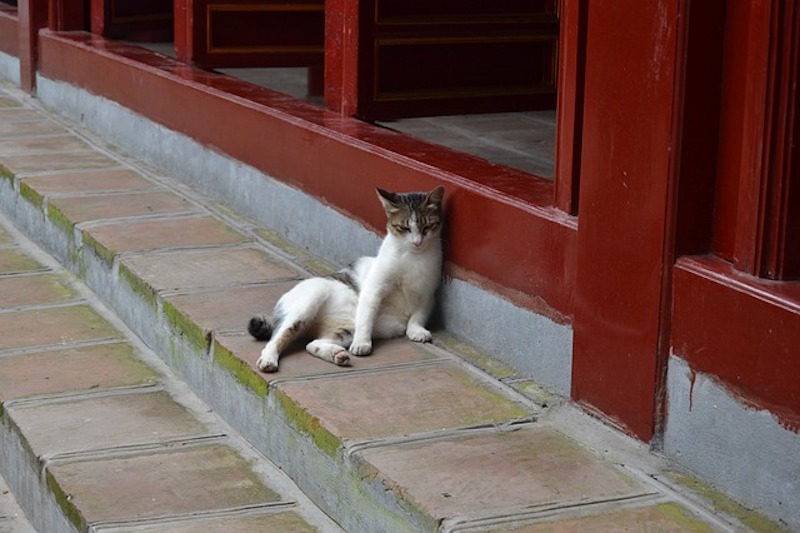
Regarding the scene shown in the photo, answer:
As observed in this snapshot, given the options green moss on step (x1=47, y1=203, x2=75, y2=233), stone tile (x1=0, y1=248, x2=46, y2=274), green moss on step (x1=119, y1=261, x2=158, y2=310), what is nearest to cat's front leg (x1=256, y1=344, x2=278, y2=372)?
green moss on step (x1=119, y1=261, x2=158, y2=310)

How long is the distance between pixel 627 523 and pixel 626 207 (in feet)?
2.80

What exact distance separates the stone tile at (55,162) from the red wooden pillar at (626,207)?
12.6 ft

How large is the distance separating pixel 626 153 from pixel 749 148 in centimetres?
41

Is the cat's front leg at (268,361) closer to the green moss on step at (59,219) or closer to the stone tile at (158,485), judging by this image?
the stone tile at (158,485)

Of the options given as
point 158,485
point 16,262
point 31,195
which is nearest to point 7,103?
point 31,195

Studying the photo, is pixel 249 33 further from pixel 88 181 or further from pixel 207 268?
pixel 207 268

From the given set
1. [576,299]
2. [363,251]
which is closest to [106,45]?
→ [363,251]

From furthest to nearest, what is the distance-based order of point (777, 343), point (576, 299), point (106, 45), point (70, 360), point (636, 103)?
point (106, 45), point (70, 360), point (576, 299), point (636, 103), point (777, 343)

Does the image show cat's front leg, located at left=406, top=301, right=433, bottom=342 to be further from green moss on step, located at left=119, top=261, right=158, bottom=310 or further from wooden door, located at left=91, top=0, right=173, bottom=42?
wooden door, located at left=91, top=0, right=173, bottom=42

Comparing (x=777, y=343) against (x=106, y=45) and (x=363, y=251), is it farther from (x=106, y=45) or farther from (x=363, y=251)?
(x=106, y=45)

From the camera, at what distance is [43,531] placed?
13.8 feet

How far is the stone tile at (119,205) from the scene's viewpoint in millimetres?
6176

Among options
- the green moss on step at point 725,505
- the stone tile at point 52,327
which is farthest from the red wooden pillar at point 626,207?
the stone tile at point 52,327

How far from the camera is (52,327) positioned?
17.6ft
